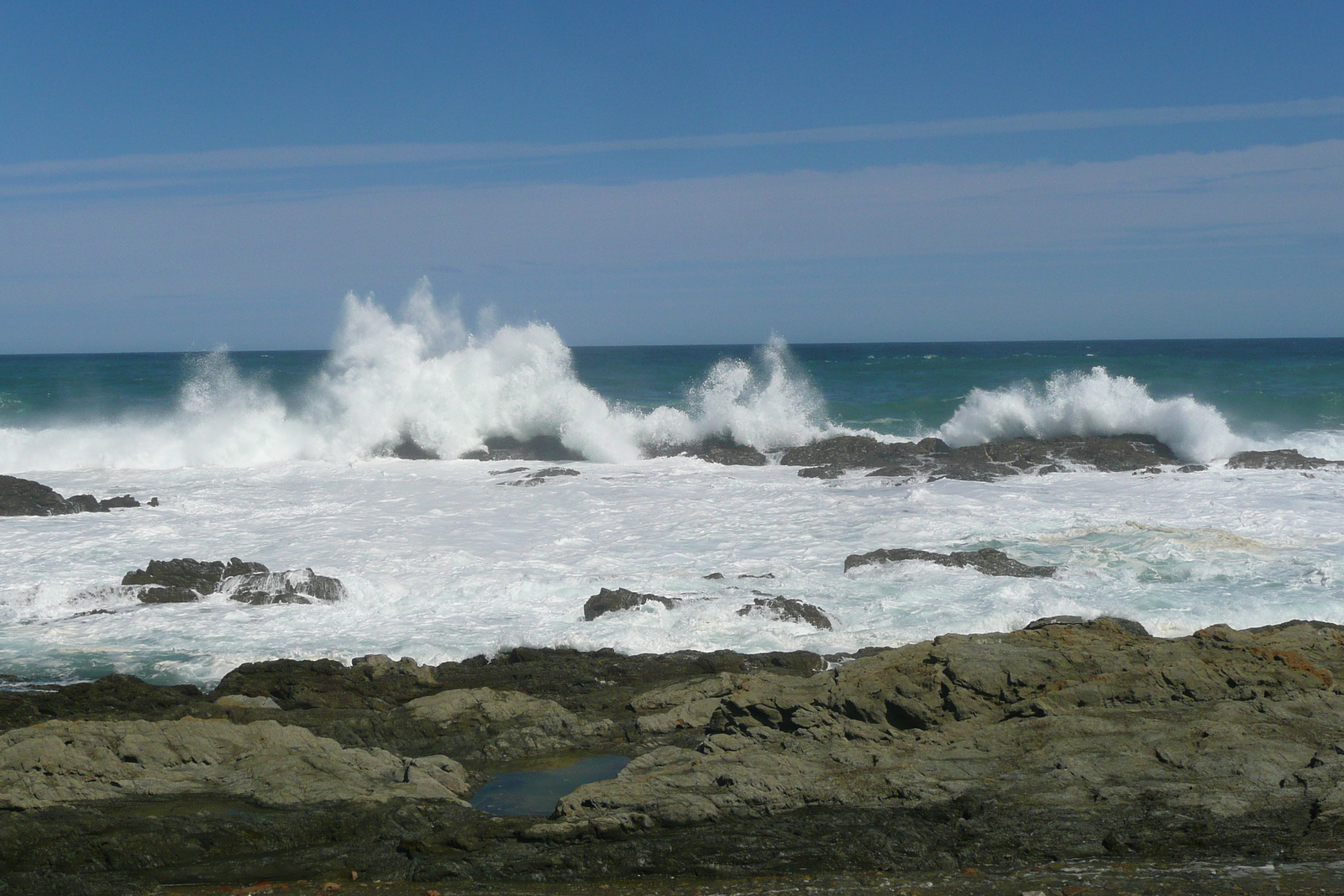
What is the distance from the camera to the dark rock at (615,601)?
1201 centimetres

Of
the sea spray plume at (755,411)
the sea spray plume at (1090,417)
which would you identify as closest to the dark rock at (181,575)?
the sea spray plume at (755,411)

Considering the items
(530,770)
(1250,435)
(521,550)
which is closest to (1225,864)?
(530,770)

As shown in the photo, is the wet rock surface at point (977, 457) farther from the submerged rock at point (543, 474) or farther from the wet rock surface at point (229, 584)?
the wet rock surface at point (229, 584)

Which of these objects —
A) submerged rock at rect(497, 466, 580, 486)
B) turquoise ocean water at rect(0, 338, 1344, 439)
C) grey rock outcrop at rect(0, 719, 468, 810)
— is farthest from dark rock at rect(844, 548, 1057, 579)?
turquoise ocean water at rect(0, 338, 1344, 439)

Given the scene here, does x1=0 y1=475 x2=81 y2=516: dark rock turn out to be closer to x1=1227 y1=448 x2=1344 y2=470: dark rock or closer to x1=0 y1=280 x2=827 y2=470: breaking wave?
x1=0 y1=280 x2=827 y2=470: breaking wave

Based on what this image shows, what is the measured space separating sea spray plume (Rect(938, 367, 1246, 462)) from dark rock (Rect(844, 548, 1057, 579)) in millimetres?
12353

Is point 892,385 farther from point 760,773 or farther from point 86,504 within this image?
point 760,773

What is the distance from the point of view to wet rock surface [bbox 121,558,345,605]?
12.9 metres

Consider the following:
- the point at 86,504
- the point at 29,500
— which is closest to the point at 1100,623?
the point at 86,504

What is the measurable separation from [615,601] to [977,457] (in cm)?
1303

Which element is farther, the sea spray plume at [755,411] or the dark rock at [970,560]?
the sea spray plume at [755,411]

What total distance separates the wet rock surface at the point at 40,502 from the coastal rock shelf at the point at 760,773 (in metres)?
10.7

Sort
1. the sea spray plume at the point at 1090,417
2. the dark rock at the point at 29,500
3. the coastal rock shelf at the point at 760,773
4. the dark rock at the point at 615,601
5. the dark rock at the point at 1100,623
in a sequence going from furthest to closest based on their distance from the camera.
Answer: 1. the sea spray plume at the point at 1090,417
2. the dark rock at the point at 29,500
3. the dark rock at the point at 615,601
4. the dark rock at the point at 1100,623
5. the coastal rock shelf at the point at 760,773

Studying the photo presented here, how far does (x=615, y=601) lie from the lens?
12.1 metres
